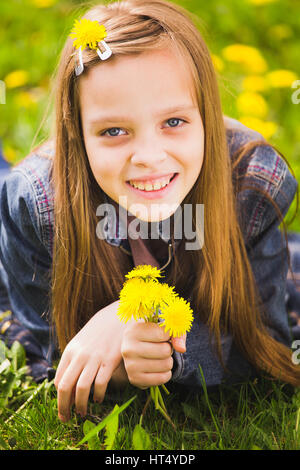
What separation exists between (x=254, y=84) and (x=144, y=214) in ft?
3.79

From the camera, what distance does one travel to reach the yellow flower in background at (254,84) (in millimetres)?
2080

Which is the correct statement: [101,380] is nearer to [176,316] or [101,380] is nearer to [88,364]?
[88,364]

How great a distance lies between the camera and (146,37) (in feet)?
3.29

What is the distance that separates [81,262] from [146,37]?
442mm

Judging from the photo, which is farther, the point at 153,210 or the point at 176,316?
the point at 153,210

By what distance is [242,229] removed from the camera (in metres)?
1.28

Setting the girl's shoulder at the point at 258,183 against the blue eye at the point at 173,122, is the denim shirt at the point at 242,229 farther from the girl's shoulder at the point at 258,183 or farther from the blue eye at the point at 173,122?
the blue eye at the point at 173,122

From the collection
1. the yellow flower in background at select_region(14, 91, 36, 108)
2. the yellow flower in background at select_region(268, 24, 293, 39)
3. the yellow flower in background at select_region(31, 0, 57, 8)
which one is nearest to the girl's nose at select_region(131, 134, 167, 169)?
the yellow flower in background at select_region(14, 91, 36, 108)

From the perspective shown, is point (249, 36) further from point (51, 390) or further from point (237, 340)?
point (51, 390)

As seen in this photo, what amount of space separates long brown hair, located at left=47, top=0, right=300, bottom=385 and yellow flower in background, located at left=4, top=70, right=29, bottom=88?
120cm

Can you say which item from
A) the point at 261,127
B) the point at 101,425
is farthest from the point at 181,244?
the point at 261,127

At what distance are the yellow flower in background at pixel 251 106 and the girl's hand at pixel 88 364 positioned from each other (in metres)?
1.10

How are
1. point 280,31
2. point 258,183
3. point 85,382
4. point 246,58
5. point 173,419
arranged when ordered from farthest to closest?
point 280,31
point 246,58
point 258,183
point 173,419
point 85,382

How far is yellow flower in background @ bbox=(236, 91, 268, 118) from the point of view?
1959 mm
